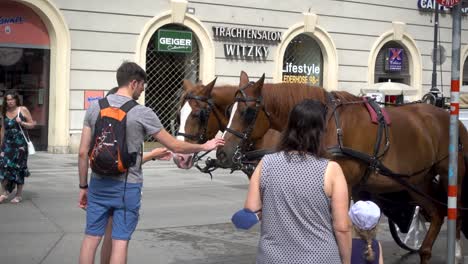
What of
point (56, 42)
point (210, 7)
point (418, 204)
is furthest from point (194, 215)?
point (210, 7)

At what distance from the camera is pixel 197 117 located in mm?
6531

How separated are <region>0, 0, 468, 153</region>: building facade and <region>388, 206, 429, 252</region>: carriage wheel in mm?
12936

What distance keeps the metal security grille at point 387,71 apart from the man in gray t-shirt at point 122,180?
2104 centimetres

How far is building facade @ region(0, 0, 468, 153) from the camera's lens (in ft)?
61.2

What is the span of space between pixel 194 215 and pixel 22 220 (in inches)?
99.4

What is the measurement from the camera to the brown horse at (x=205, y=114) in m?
6.39

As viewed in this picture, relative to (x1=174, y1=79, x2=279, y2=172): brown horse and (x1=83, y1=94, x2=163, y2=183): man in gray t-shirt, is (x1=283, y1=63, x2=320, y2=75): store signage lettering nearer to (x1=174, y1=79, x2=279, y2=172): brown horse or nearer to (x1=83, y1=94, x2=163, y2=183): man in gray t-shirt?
(x1=174, y1=79, x2=279, y2=172): brown horse

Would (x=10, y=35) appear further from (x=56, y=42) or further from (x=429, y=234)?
(x=429, y=234)

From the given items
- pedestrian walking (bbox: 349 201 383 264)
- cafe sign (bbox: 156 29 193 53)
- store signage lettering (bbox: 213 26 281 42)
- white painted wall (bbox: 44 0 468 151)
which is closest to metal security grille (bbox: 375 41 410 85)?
white painted wall (bbox: 44 0 468 151)

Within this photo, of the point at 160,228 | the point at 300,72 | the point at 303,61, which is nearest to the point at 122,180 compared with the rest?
the point at 160,228

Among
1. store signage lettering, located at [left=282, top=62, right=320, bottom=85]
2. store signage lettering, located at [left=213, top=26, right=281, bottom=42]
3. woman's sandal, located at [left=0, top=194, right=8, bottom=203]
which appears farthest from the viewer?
store signage lettering, located at [left=282, top=62, right=320, bottom=85]

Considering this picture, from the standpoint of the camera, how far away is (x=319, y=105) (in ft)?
11.8

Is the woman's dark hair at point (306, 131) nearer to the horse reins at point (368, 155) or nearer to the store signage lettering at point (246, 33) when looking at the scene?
the horse reins at point (368, 155)

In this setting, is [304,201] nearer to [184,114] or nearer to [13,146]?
[184,114]
